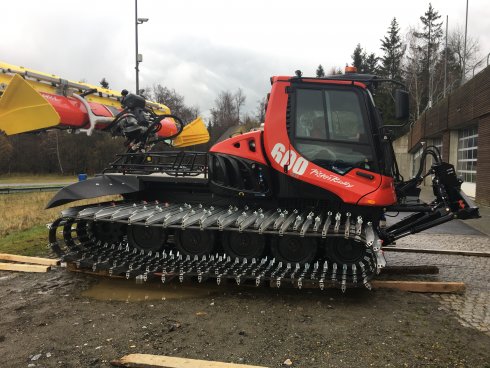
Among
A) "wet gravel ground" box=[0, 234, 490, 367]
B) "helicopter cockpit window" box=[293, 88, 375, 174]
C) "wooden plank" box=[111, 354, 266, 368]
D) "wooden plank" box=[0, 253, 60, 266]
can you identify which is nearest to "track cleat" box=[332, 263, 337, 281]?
"wet gravel ground" box=[0, 234, 490, 367]

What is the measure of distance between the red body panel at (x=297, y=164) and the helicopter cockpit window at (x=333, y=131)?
3.9 inches

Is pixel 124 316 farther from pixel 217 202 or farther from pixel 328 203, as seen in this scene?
pixel 328 203

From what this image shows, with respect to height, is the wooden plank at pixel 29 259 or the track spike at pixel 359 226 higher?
the track spike at pixel 359 226

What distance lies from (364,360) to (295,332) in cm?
77

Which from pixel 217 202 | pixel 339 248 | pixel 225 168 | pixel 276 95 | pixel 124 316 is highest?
pixel 276 95

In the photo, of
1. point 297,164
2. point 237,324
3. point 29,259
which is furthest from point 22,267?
point 297,164

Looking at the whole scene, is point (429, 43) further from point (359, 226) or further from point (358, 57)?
point (359, 226)

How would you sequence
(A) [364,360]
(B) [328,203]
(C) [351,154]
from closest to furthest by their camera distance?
1. (A) [364,360]
2. (C) [351,154]
3. (B) [328,203]

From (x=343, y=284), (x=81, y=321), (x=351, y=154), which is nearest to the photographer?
(x=81, y=321)

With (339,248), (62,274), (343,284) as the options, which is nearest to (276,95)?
(339,248)

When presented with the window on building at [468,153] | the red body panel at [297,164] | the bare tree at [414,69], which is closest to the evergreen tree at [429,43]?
the bare tree at [414,69]

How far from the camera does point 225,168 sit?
219 inches

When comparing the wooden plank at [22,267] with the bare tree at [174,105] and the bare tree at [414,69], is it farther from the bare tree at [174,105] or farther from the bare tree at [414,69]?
the bare tree at [414,69]

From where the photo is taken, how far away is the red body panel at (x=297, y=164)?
16.6 ft
